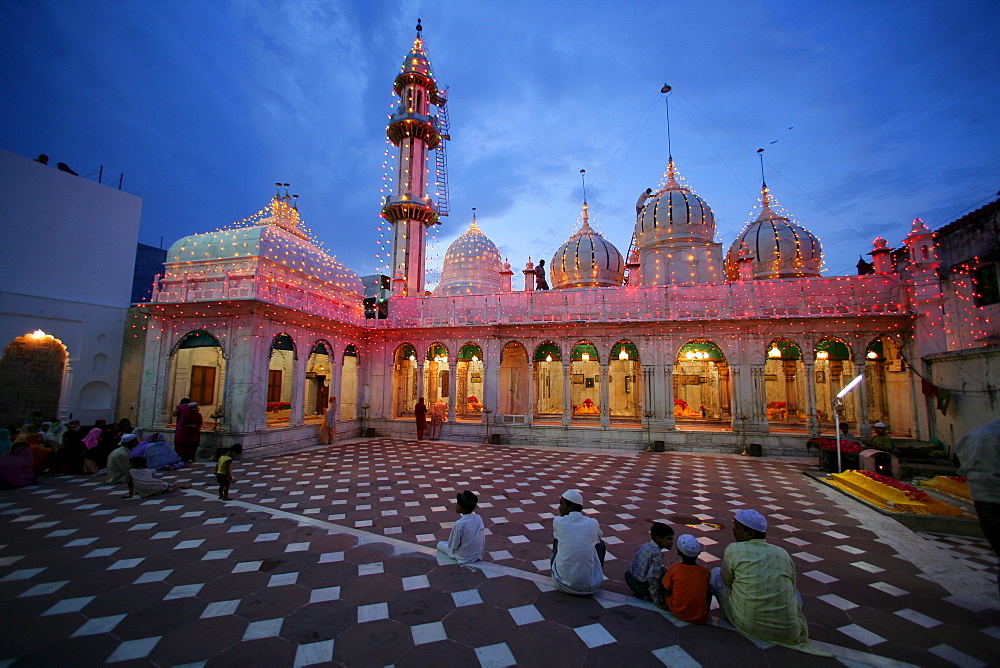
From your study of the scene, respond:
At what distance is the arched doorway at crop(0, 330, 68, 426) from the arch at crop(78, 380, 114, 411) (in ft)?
1.96

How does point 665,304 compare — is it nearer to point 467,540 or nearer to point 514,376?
point 514,376

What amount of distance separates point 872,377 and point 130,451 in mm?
25707

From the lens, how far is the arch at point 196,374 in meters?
13.9

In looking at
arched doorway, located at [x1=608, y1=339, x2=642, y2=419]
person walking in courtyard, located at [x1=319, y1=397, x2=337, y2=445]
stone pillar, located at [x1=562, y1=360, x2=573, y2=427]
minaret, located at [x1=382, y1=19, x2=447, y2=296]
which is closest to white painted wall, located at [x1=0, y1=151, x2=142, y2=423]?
person walking in courtyard, located at [x1=319, y1=397, x2=337, y2=445]

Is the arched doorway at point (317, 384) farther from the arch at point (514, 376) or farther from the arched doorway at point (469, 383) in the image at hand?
the arch at point (514, 376)

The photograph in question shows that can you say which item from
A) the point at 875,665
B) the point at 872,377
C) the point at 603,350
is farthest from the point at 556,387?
the point at 875,665

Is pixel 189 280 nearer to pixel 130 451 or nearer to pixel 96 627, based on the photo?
pixel 130 451

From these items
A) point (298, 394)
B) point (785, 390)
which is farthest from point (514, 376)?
point (785, 390)

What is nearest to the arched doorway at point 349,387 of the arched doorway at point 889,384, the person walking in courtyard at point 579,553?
the person walking in courtyard at point 579,553

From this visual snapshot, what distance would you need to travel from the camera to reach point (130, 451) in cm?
940

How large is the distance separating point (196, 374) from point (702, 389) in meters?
23.4

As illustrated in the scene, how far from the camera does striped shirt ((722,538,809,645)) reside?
11.6ft

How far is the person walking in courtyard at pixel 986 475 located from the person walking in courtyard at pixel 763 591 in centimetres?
170

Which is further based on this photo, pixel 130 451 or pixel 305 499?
pixel 130 451
